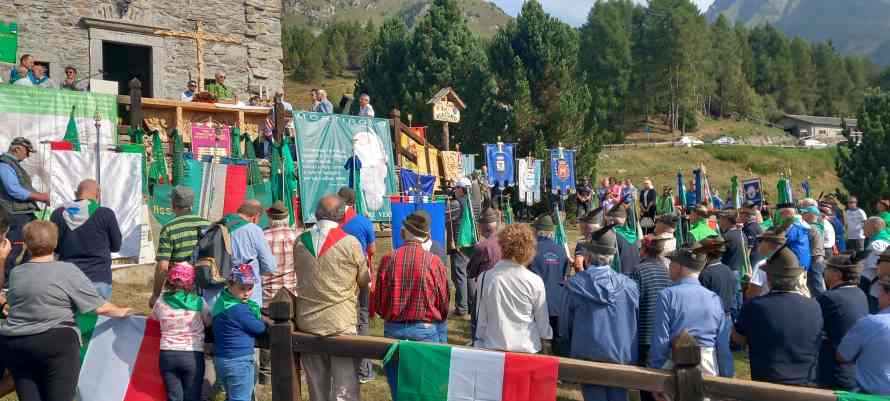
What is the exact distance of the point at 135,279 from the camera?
1095cm

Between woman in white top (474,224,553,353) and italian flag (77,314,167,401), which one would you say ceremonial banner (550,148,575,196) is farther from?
italian flag (77,314,167,401)

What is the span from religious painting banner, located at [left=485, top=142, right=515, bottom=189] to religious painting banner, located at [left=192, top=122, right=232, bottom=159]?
7.69 metres

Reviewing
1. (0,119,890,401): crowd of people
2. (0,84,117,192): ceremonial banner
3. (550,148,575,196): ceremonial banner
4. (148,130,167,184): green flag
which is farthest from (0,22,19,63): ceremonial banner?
(550,148,575,196): ceremonial banner

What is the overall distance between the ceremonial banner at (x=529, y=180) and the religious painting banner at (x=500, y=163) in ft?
2.27

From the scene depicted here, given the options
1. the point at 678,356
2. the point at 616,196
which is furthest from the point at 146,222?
the point at 616,196

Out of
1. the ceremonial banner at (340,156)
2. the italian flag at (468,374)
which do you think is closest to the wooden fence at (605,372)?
the italian flag at (468,374)

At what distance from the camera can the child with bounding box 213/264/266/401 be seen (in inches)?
204

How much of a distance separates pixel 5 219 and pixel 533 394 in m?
3.96

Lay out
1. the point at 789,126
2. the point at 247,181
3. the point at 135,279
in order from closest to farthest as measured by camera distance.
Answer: the point at 135,279 < the point at 247,181 < the point at 789,126

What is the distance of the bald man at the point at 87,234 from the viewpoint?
624 centimetres

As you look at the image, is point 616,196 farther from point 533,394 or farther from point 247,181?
point 533,394

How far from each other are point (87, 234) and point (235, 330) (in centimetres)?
195

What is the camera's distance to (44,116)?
459 inches

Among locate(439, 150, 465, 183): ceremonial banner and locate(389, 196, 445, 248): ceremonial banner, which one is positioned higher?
locate(439, 150, 465, 183): ceremonial banner
